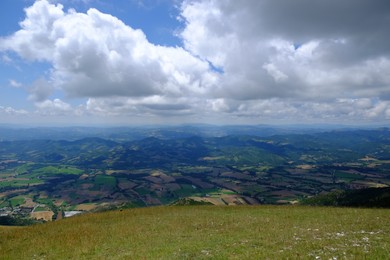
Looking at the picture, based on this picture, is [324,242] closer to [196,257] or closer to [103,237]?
[196,257]

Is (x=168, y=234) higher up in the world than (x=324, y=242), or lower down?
lower down

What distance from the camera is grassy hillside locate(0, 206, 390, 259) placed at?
16062mm

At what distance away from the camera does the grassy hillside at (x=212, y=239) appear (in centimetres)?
1606

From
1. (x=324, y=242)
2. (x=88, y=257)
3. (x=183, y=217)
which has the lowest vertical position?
(x=183, y=217)

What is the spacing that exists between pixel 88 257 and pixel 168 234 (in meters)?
7.12

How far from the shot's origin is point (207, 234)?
2258cm

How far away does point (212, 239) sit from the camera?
20547 mm

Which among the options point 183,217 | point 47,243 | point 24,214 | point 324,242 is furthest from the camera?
point 24,214

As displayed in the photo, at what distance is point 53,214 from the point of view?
632 ft

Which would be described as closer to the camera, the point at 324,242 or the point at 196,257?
the point at 196,257

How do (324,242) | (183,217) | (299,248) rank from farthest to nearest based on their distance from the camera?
(183,217), (324,242), (299,248)

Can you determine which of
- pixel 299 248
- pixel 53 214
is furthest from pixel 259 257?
pixel 53 214

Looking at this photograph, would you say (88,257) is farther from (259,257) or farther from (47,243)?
(259,257)

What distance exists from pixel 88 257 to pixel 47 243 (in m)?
6.34
